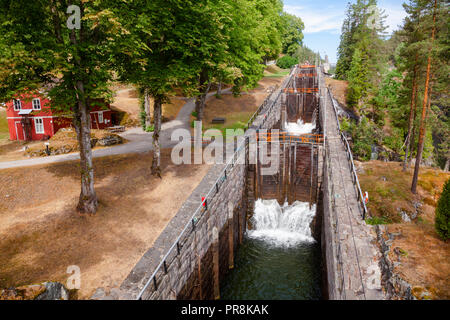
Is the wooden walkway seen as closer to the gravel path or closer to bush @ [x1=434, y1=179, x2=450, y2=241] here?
bush @ [x1=434, y1=179, x2=450, y2=241]

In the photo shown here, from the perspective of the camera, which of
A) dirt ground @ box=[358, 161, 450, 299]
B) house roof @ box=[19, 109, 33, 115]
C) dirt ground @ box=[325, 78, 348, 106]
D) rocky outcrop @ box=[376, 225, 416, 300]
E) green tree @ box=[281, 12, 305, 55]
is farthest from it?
green tree @ box=[281, 12, 305, 55]

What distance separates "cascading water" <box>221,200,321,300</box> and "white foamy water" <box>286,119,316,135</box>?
1915 centimetres

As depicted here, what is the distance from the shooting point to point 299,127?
39938 mm

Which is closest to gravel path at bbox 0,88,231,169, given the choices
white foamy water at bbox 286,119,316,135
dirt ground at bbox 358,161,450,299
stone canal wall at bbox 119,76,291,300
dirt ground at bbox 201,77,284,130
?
dirt ground at bbox 201,77,284,130

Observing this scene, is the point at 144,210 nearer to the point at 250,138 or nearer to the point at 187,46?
the point at 187,46

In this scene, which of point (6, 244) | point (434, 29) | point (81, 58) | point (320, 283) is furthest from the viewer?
point (434, 29)

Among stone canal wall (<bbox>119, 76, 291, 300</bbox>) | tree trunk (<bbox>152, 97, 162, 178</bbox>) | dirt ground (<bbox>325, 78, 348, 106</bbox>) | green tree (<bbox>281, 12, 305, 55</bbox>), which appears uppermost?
green tree (<bbox>281, 12, 305, 55</bbox>)

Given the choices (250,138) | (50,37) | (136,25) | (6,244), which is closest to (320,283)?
(250,138)

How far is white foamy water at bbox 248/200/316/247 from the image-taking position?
750 inches

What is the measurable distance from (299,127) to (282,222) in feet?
73.7

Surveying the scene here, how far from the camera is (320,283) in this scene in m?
14.6

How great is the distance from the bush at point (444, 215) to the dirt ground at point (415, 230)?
0.46 metres

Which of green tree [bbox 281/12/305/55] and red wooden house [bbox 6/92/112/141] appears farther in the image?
green tree [bbox 281/12/305/55]
